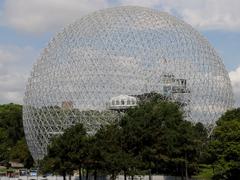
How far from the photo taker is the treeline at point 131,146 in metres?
41.1

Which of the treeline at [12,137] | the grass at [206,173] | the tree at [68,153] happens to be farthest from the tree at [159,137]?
the treeline at [12,137]

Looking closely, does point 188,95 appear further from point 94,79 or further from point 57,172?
point 57,172

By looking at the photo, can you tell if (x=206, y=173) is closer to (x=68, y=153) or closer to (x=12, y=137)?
(x=68, y=153)

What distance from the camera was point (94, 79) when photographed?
60312 mm

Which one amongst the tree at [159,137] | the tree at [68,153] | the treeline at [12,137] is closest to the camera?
the tree at [68,153]

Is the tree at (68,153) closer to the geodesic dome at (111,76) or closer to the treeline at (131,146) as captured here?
the treeline at (131,146)

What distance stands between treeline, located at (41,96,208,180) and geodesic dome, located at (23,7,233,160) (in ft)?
39.9

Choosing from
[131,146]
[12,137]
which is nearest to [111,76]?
[131,146]

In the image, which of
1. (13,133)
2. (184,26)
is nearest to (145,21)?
(184,26)

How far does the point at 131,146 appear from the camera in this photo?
4391 centimetres

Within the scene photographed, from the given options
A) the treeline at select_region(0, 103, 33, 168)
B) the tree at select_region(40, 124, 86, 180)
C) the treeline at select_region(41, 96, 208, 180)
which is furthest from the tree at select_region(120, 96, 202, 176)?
the treeline at select_region(0, 103, 33, 168)

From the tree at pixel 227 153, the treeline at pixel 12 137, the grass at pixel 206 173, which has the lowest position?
the grass at pixel 206 173

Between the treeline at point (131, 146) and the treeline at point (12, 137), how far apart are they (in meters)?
39.3

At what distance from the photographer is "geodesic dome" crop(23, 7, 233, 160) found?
196 ft
